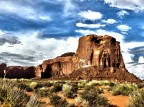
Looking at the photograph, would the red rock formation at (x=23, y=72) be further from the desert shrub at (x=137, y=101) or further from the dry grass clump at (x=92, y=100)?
the desert shrub at (x=137, y=101)

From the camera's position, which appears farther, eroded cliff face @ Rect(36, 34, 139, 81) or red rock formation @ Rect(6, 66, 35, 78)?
red rock formation @ Rect(6, 66, 35, 78)

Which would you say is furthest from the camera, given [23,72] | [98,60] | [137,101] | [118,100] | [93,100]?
[23,72]

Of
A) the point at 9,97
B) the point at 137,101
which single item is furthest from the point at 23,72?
the point at 9,97

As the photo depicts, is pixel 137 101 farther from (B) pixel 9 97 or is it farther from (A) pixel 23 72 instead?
(A) pixel 23 72

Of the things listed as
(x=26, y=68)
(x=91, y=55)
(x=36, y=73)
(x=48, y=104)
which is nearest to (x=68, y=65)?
(x=91, y=55)

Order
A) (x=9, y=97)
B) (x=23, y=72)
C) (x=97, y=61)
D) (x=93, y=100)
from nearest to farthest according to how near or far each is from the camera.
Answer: (x=9, y=97), (x=93, y=100), (x=97, y=61), (x=23, y=72)

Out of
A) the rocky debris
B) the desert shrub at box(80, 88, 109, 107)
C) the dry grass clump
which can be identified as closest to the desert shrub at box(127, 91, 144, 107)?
the dry grass clump

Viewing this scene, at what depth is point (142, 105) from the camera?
15.6 m

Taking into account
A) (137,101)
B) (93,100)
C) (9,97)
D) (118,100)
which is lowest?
(118,100)

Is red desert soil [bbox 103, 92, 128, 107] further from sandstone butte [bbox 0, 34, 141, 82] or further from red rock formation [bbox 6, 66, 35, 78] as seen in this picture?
red rock formation [bbox 6, 66, 35, 78]

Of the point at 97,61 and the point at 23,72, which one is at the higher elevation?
the point at 97,61

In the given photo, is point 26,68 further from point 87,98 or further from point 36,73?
point 87,98

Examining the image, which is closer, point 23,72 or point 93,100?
point 93,100

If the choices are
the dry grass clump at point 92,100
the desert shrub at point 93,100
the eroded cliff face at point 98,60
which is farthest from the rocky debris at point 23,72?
the desert shrub at point 93,100
